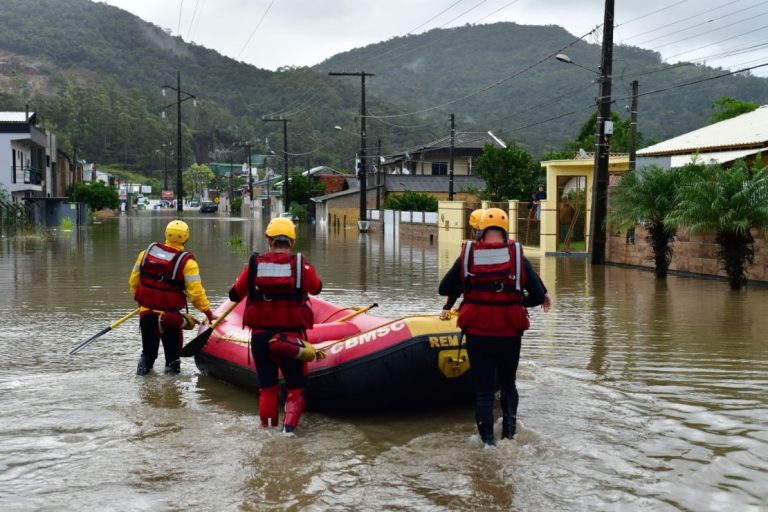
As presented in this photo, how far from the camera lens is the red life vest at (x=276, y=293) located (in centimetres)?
718

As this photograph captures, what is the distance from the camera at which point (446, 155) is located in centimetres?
8112

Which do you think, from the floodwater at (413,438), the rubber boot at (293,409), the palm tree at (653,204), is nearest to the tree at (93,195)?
the palm tree at (653,204)

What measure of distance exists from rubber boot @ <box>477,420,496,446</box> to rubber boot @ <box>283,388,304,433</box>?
142 cm

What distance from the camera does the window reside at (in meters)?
81.7

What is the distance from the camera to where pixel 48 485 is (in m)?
5.91

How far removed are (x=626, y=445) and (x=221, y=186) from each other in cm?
18445

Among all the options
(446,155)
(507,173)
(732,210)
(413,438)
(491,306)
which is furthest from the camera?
(446,155)

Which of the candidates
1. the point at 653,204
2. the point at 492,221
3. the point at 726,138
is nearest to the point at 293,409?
the point at 492,221

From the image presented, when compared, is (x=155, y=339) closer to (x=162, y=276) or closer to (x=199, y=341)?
(x=199, y=341)

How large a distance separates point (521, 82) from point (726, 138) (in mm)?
92274

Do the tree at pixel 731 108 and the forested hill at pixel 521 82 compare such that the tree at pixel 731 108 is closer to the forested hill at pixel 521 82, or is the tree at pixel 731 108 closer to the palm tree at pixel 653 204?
the forested hill at pixel 521 82

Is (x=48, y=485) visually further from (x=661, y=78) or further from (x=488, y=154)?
(x=661, y=78)

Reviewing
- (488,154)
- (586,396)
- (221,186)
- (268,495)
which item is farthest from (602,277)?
(221,186)

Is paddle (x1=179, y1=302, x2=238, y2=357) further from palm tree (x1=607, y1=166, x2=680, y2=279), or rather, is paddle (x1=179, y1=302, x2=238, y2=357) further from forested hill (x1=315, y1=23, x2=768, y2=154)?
forested hill (x1=315, y1=23, x2=768, y2=154)
